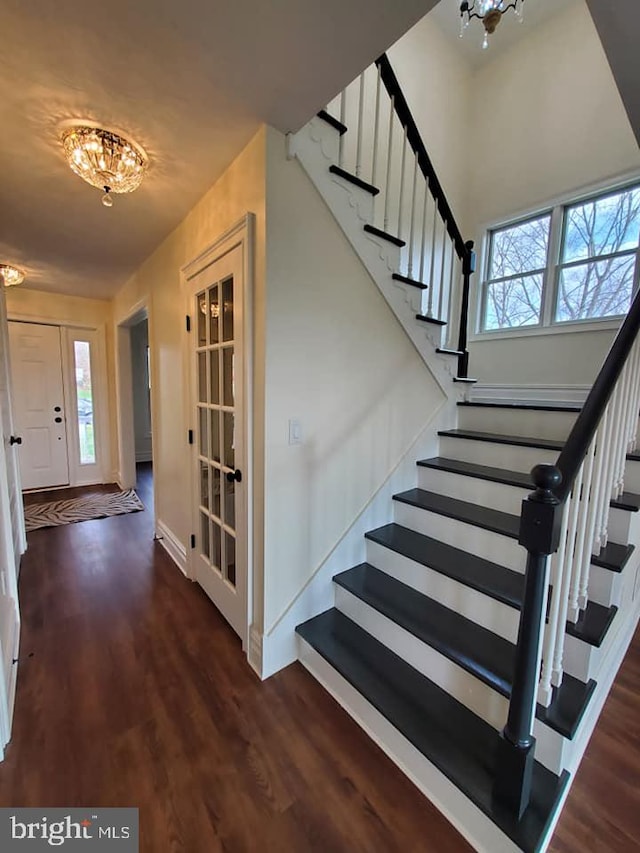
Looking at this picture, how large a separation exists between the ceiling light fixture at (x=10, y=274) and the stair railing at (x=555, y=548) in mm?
4404

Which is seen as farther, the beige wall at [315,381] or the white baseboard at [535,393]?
the white baseboard at [535,393]

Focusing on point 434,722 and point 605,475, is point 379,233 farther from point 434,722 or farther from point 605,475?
point 434,722

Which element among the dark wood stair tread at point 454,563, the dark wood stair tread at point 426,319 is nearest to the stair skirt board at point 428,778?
the dark wood stair tread at point 454,563

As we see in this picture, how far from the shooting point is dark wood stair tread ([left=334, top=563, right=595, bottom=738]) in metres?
1.20

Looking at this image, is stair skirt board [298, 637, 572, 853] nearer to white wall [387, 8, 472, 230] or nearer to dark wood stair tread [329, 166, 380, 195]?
dark wood stair tread [329, 166, 380, 195]

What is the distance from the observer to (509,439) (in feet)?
7.18

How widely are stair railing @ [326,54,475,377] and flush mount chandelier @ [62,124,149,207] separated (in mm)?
1018

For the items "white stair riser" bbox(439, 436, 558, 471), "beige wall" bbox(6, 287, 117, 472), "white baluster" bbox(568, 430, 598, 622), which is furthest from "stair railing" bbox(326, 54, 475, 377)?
"beige wall" bbox(6, 287, 117, 472)

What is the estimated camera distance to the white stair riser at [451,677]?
1.18 m

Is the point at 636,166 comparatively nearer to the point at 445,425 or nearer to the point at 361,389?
the point at 445,425

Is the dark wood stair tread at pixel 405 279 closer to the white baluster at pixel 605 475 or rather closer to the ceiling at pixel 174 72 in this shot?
the ceiling at pixel 174 72

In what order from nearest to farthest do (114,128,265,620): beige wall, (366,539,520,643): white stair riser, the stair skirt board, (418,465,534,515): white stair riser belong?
the stair skirt board, (366,539,520,643): white stair riser, (114,128,265,620): beige wall, (418,465,534,515): white stair riser

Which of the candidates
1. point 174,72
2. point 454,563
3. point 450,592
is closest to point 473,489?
point 454,563

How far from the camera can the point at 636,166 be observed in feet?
9.58
